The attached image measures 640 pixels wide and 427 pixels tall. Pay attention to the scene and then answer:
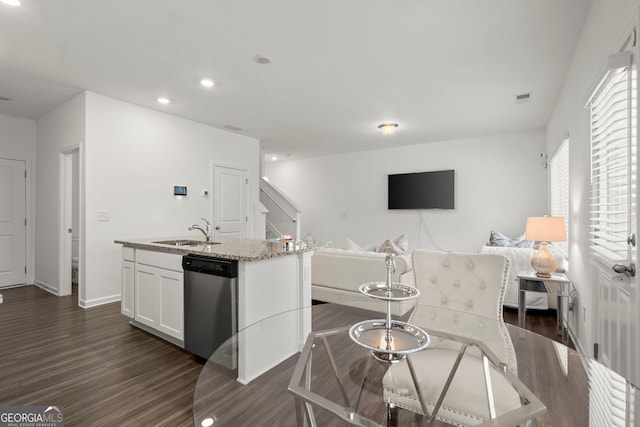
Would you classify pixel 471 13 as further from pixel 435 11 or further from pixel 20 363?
pixel 20 363

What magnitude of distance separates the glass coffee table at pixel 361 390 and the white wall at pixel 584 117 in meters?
1.47

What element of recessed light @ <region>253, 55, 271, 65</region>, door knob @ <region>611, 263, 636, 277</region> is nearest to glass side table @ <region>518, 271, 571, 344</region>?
door knob @ <region>611, 263, 636, 277</region>

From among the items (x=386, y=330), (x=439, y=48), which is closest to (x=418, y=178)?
(x=439, y=48)

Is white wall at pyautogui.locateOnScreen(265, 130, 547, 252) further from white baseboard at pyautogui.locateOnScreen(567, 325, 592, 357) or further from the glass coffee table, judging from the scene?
the glass coffee table

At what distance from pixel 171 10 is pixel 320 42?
1169 mm

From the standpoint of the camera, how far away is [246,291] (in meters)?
2.08

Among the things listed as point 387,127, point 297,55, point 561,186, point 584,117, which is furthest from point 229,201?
point 561,186

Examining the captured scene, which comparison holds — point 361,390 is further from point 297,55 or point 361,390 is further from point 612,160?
point 297,55

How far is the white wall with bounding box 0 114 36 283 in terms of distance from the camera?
4.55 m

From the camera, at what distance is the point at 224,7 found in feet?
7.20

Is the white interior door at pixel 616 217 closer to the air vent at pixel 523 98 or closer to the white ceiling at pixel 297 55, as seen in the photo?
the white ceiling at pixel 297 55

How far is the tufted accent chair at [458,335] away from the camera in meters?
1.14

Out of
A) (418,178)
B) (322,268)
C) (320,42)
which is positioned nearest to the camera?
(320,42)

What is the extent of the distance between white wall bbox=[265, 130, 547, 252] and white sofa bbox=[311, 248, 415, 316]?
10.3 ft
